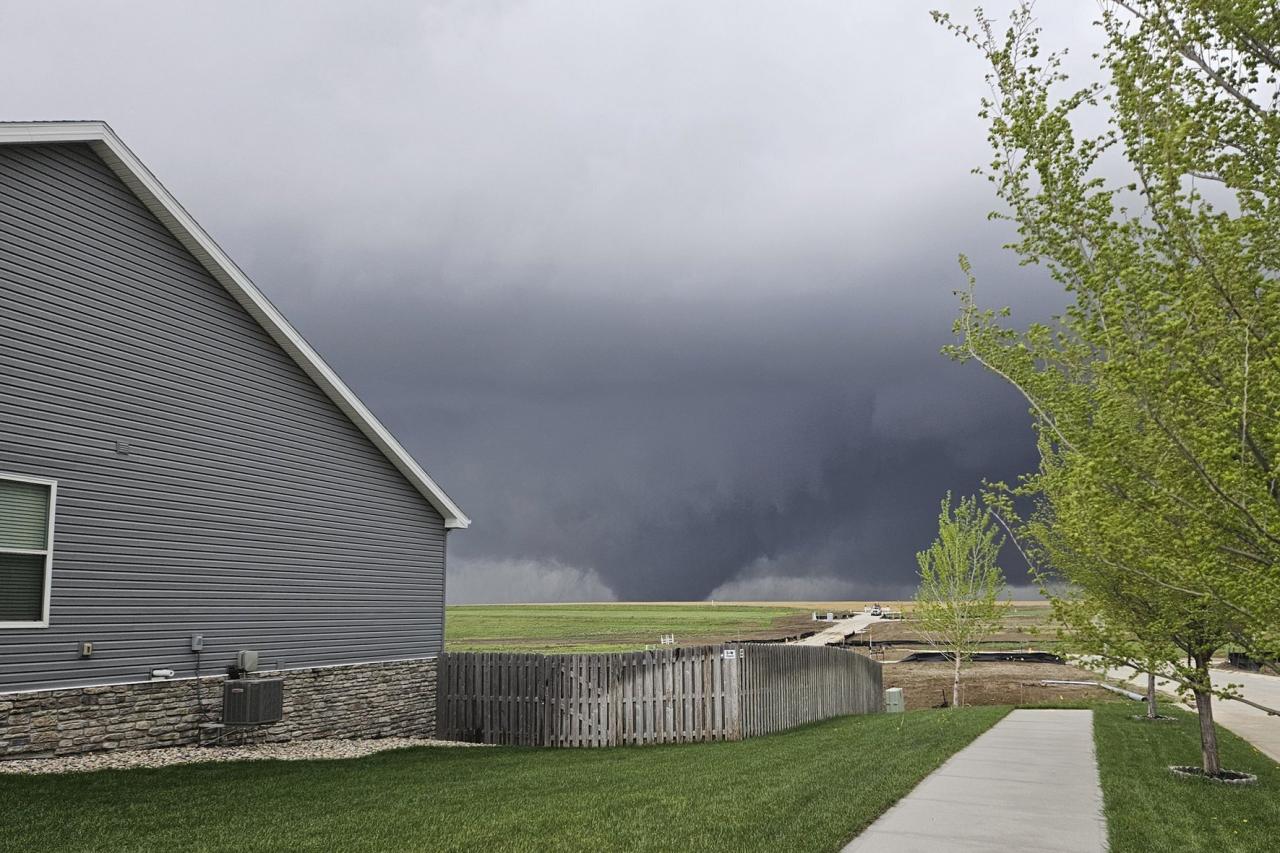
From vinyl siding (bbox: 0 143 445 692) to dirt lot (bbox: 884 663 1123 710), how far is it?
20.0 meters

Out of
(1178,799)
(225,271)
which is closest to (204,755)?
(225,271)

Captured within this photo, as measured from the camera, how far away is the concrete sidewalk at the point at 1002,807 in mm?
7935

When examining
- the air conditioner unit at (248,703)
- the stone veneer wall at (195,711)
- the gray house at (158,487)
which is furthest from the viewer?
the air conditioner unit at (248,703)

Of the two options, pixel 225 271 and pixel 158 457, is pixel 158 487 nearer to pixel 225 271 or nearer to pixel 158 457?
pixel 158 457

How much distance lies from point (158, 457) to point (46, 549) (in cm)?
221

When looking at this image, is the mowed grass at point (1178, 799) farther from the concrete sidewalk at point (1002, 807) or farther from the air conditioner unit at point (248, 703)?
the air conditioner unit at point (248, 703)

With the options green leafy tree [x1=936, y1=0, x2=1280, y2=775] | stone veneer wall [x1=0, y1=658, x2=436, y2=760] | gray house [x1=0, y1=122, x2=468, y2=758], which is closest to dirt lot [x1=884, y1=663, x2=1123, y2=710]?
stone veneer wall [x1=0, y1=658, x2=436, y2=760]

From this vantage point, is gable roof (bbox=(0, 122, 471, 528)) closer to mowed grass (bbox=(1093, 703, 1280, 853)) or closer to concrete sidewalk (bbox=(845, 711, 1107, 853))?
concrete sidewalk (bbox=(845, 711, 1107, 853))

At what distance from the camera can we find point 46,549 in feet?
39.9

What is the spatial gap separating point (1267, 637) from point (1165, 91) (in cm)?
387

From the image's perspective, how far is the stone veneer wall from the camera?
11.8m

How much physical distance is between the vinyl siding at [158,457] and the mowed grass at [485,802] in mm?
2693

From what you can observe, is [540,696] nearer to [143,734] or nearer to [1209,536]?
[143,734]

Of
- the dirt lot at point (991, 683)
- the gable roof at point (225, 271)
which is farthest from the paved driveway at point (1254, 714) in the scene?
the gable roof at point (225, 271)
